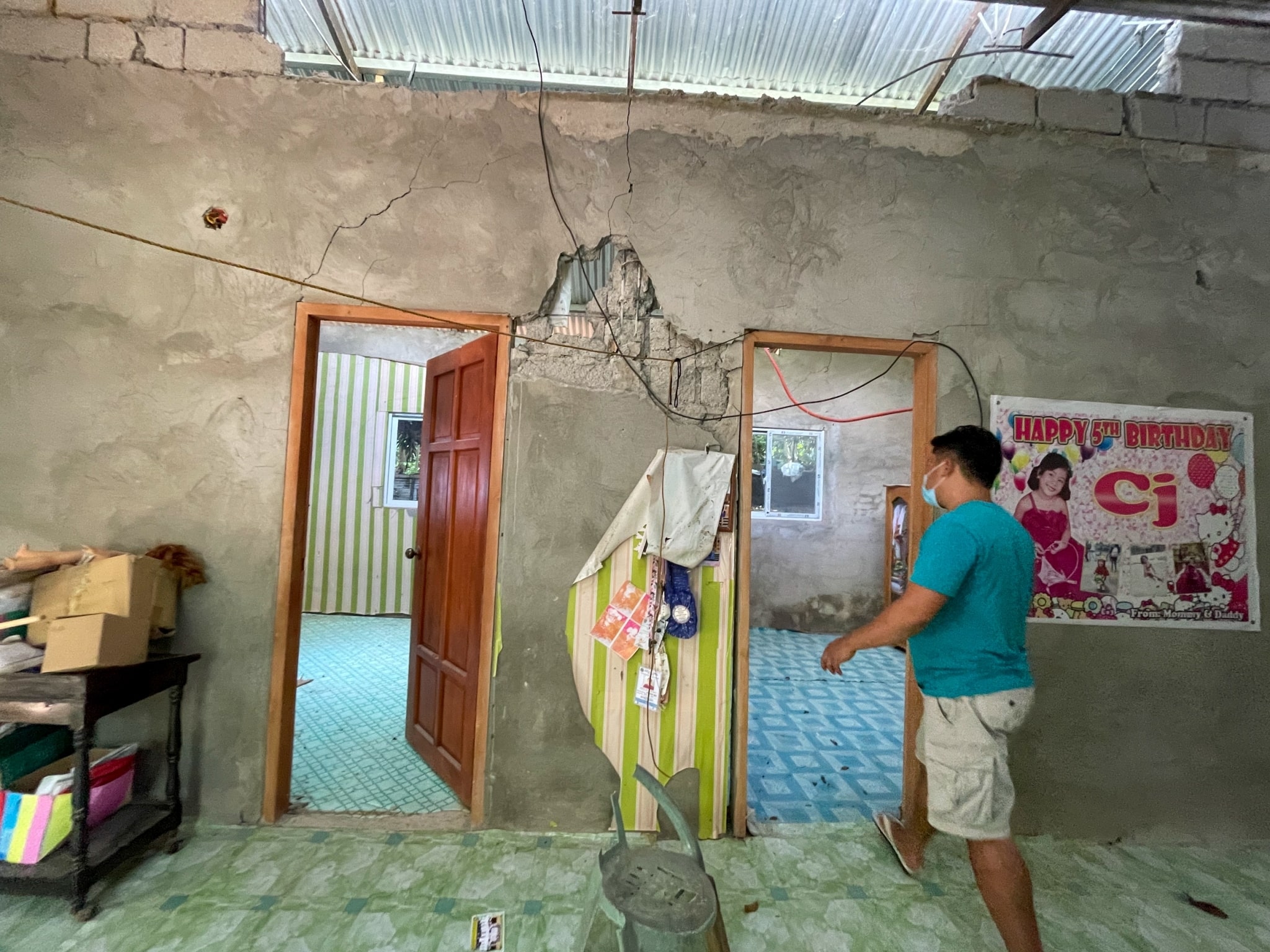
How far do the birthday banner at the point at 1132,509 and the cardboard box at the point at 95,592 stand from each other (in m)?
3.22

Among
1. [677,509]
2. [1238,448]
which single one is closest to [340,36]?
[677,509]

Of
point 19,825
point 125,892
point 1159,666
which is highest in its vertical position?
point 1159,666

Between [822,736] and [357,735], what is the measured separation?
264 centimetres

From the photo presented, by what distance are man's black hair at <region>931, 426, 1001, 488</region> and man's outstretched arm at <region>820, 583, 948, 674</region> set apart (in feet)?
1.42

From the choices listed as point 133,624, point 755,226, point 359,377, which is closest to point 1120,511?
point 755,226

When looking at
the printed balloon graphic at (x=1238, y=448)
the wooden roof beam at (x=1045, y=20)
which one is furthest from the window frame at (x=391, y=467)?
the printed balloon graphic at (x=1238, y=448)

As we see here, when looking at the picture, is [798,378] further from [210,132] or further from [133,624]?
[133,624]

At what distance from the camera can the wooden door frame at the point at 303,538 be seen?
2.20 metres

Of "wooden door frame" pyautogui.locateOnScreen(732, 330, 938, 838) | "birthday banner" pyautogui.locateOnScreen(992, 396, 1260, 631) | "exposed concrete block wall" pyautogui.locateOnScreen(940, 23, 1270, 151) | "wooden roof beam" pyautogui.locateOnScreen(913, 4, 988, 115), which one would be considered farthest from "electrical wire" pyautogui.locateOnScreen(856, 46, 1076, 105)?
"birthday banner" pyautogui.locateOnScreen(992, 396, 1260, 631)

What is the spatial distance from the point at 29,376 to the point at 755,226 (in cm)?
294

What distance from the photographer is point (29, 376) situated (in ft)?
7.14

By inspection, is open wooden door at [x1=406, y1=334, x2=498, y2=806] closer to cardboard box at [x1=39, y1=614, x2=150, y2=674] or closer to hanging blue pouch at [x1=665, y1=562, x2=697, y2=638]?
hanging blue pouch at [x1=665, y1=562, x2=697, y2=638]

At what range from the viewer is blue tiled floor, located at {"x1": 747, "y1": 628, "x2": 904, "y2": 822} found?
2.57 m

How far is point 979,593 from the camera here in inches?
65.9
